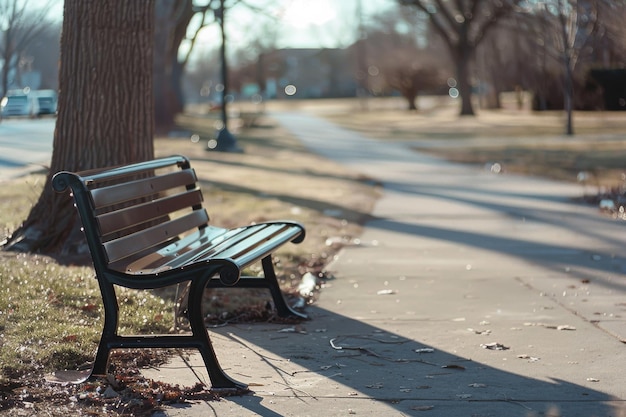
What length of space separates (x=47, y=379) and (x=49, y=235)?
3.44 meters

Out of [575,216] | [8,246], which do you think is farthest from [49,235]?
[575,216]

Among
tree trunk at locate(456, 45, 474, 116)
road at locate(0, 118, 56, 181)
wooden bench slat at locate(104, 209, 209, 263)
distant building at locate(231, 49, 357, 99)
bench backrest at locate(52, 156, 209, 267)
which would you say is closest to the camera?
bench backrest at locate(52, 156, 209, 267)

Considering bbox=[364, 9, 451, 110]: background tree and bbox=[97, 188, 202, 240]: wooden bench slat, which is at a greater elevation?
bbox=[364, 9, 451, 110]: background tree

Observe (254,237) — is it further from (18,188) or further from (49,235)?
(18,188)

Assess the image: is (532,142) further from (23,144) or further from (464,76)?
(464,76)

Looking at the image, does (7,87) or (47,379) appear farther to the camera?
(7,87)

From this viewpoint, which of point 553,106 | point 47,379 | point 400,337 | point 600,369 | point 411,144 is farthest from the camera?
point 553,106

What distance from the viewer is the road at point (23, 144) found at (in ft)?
50.0

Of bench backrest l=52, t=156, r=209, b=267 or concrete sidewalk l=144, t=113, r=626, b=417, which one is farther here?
bench backrest l=52, t=156, r=209, b=267

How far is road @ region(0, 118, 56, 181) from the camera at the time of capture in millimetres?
15234

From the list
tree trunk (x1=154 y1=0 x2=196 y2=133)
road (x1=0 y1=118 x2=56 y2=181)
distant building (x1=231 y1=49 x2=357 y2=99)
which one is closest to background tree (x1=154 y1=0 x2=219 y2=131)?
tree trunk (x1=154 y1=0 x2=196 y2=133)

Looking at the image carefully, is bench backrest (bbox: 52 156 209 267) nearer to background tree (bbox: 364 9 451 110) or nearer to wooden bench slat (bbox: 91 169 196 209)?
wooden bench slat (bbox: 91 169 196 209)

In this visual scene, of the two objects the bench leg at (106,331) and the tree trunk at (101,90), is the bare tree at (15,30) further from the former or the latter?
the bench leg at (106,331)

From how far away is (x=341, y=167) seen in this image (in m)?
20.5
